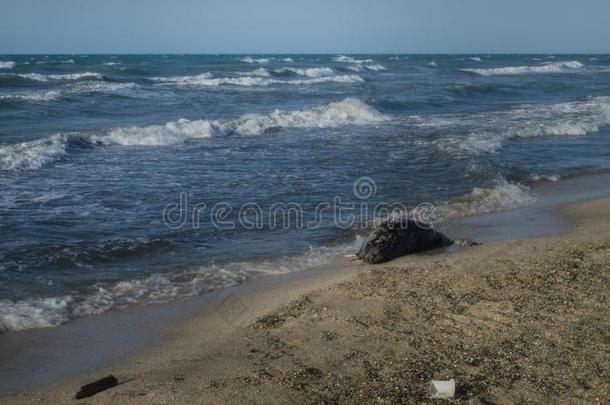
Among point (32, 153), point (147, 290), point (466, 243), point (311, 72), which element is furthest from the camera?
point (311, 72)

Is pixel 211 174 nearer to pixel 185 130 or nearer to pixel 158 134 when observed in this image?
pixel 158 134

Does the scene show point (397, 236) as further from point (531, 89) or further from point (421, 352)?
point (531, 89)

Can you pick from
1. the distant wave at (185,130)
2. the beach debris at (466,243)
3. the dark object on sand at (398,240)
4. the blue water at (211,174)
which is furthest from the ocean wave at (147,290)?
the distant wave at (185,130)

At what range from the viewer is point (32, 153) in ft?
40.9

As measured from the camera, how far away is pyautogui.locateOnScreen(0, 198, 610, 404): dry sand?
356 cm

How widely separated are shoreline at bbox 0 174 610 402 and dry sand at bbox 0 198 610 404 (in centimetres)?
2

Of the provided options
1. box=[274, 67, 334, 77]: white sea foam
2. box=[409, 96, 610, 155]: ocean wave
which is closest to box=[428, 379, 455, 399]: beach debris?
box=[409, 96, 610, 155]: ocean wave

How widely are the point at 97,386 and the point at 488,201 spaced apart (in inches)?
286

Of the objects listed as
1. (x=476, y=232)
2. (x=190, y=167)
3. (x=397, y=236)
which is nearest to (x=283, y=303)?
(x=397, y=236)

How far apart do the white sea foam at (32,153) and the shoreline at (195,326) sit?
769 centimetres

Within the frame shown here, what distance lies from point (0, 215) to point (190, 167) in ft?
14.3

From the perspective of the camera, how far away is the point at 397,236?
696 cm

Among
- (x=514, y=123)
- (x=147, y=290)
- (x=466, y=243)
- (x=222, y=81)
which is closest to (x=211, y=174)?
(x=147, y=290)

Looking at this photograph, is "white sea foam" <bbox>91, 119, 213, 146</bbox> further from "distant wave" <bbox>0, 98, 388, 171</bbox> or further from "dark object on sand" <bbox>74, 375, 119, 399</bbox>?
"dark object on sand" <bbox>74, 375, 119, 399</bbox>
